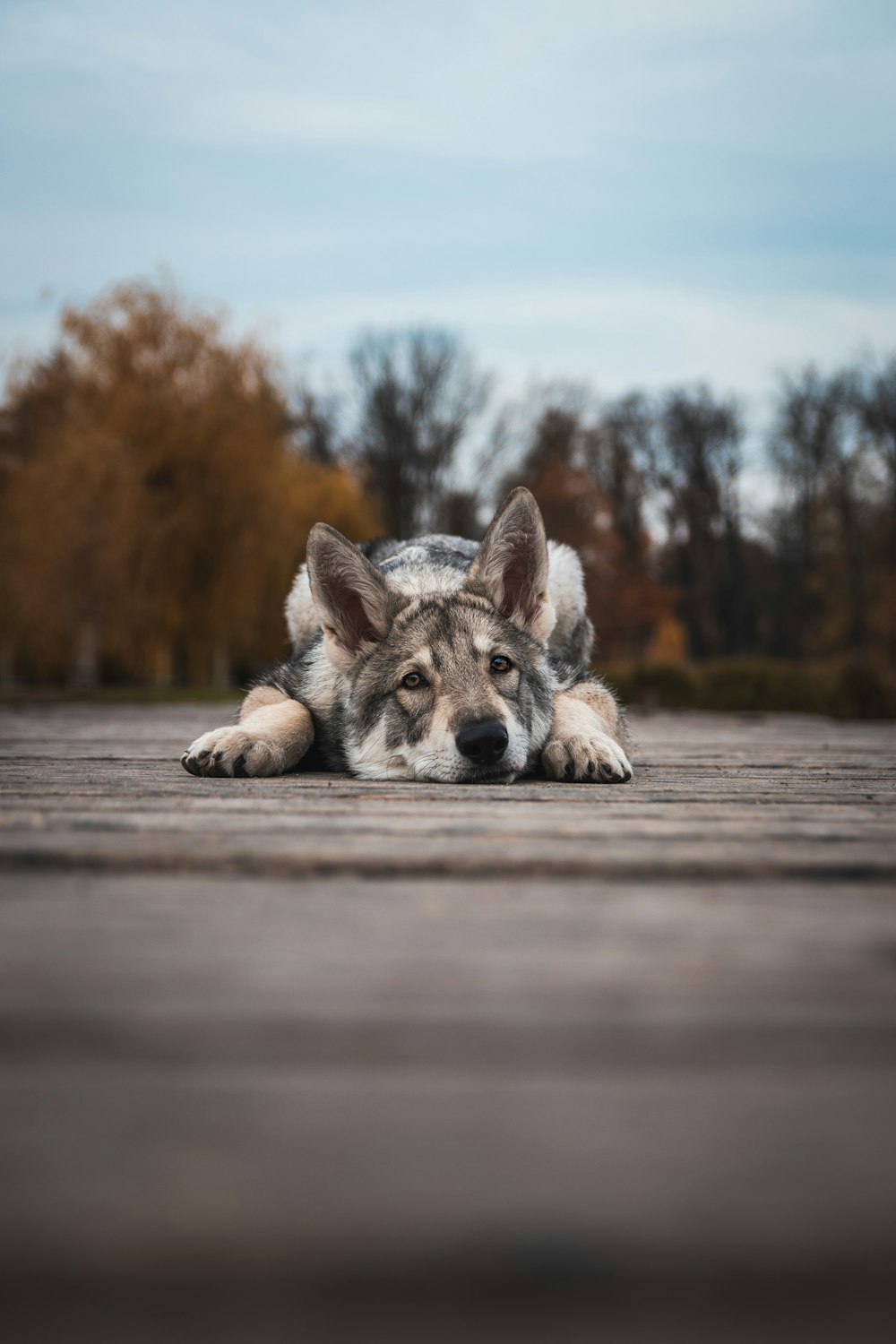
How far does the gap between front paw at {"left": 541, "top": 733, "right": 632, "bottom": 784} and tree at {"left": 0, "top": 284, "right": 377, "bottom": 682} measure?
22.3 m

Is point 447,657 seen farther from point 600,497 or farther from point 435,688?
point 600,497

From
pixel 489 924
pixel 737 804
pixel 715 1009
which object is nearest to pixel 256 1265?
pixel 715 1009

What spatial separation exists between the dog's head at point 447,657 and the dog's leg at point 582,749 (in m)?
0.10

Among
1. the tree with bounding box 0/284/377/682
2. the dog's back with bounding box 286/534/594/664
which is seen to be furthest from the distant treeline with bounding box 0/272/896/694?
the dog's back with bounding box 286/534/594/664

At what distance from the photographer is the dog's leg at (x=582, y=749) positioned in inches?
157

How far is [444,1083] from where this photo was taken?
3.24 feet

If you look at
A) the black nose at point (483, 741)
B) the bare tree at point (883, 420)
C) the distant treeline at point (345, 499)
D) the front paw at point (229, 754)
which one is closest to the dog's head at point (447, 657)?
the black nose at point (483, 741)

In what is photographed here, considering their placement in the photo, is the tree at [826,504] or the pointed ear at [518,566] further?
the tree at [826,504]

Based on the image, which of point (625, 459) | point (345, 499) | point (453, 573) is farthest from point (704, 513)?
point (453, 573)

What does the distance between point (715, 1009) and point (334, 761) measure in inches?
149

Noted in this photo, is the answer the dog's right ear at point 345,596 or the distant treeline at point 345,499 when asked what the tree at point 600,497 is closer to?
the distant treeline at point 345,499

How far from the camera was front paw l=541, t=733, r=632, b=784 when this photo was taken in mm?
3973

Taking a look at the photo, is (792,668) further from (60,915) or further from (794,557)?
(794,557)

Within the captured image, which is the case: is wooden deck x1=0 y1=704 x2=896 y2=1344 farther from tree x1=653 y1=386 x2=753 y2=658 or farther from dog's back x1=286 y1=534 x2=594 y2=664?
tree x1=653 y1=386 x2=753 y2=658
